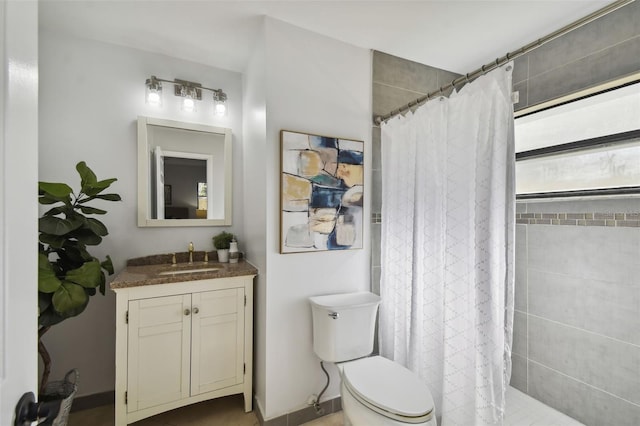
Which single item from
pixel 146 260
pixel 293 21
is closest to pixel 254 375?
pixel 146 260

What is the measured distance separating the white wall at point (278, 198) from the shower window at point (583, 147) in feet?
3.92

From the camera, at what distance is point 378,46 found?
203 cm

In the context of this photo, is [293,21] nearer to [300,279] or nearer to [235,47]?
[235,47]

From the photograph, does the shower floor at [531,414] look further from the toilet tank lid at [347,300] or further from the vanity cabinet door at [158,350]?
the vanity cabinet door at [158,350]

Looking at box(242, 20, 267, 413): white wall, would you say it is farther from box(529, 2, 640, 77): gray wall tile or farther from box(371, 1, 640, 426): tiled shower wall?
box(529, 2, 640, 77): gray wall tile

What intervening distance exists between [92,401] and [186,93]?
2267 mm

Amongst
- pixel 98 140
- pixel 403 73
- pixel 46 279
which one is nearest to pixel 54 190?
pixel 46 279

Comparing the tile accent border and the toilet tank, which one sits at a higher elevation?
the tile accent border

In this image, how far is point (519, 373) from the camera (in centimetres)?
202

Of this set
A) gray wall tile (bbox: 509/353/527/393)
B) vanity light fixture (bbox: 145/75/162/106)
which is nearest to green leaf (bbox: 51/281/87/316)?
vanity light fixture (bbox: 145/75/162/106)

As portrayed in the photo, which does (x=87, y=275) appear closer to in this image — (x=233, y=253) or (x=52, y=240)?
(x=52, y=240)

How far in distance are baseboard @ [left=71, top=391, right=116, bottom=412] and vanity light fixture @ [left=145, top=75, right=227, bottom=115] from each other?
6.84 feet

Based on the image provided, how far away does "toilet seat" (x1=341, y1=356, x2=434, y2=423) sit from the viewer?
1221mm

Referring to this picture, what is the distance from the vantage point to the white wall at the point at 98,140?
6.04 ft
